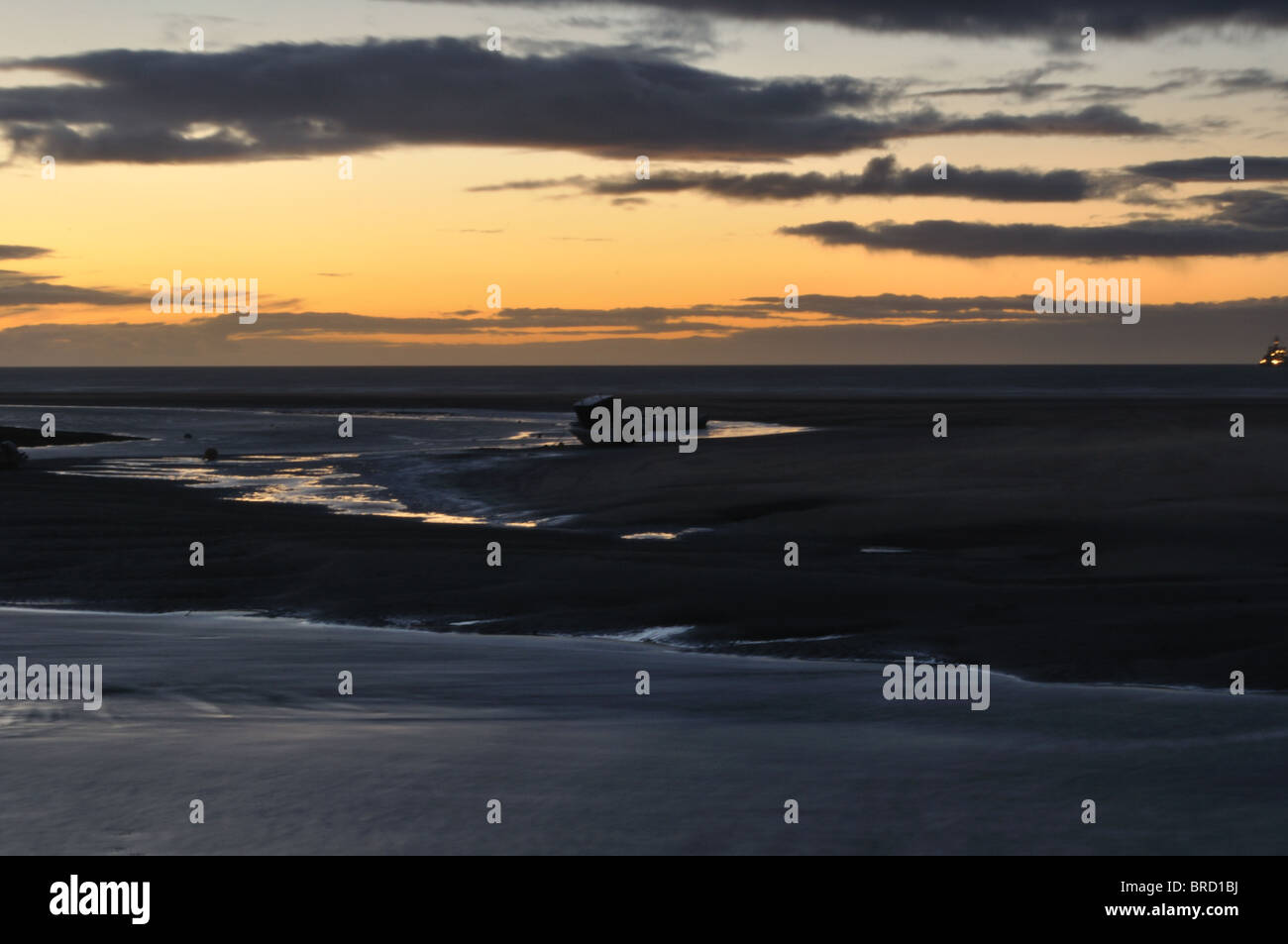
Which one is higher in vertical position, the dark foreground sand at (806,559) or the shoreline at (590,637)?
the dark foreground sand at (806,559)

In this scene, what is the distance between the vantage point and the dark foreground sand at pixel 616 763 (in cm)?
873

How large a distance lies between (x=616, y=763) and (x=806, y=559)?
12278 millimetres

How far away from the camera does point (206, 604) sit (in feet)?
62.5

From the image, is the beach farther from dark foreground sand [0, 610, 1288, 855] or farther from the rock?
the rock

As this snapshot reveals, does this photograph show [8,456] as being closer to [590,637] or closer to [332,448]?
[332,448]

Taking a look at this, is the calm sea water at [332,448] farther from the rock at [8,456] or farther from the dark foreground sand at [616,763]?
the dark foreground sand at [616,763]

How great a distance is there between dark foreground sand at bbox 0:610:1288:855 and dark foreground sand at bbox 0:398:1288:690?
1812 mm

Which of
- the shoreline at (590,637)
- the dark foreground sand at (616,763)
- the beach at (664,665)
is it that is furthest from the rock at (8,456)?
the dark foreground sand at (616,763)

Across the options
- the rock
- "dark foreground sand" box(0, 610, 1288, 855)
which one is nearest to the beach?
"dark foreground sand" box(0, 610, 1288, 855)

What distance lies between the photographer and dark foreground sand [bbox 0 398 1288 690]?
1546 centimetres

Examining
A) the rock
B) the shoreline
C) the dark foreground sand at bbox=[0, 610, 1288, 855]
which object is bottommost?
the shoreline

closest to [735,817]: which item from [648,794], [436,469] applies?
[648,794]

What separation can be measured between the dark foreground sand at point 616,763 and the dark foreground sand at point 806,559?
5.94 feet
